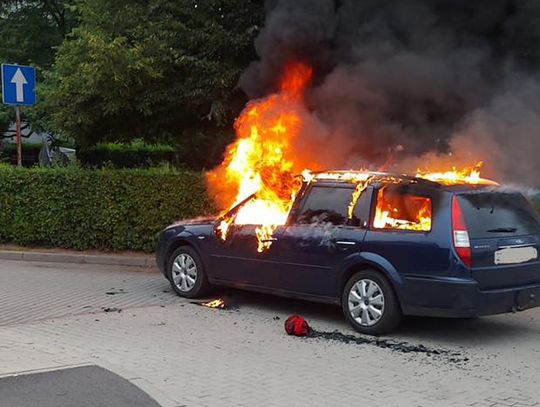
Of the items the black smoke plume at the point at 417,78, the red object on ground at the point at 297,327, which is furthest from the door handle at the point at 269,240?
the black smoke plume at the point at 417,78

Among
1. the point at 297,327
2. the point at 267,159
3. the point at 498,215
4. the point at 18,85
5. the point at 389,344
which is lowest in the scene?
the point at 389,344

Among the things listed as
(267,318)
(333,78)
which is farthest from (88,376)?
(333,78)

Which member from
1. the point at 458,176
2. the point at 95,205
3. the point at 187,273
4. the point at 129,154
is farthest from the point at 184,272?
the point at 129,154

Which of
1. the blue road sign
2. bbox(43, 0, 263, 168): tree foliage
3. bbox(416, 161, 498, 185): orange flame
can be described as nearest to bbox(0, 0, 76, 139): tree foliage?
the blue road sign

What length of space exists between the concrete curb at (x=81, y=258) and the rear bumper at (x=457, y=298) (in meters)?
5.67

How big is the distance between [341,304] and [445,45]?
145 inches

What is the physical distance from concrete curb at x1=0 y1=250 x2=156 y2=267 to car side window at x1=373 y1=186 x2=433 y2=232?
5.25 m

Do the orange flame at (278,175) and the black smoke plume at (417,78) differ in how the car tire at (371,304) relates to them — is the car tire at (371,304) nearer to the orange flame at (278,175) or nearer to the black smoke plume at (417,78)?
the orange flame at (278,175)

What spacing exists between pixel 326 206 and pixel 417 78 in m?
2.39

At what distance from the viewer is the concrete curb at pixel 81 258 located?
36.4 ft

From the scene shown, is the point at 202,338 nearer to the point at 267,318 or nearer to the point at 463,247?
the point at 267,318

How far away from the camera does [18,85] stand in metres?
12.1

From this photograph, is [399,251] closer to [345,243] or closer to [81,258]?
[345,243]

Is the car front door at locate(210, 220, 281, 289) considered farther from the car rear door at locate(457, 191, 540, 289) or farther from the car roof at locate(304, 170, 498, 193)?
the car rear door at locate(457, 191, 540, 289)
